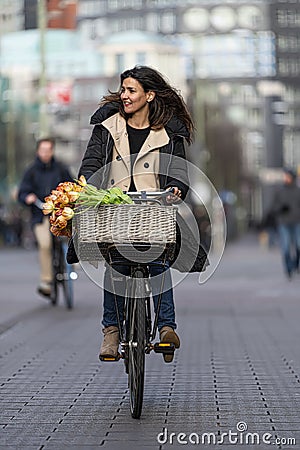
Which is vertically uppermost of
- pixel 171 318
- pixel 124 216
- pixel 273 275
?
pixel 124 216

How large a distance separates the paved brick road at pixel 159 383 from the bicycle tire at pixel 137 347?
13 cm

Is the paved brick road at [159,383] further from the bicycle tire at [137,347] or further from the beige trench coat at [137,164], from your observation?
the beige trench coat at [137,164]

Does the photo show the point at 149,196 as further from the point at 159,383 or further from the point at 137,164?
the point at 159,383

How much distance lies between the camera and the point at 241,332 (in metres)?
13.7

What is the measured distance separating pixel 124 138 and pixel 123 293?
3.14 ft

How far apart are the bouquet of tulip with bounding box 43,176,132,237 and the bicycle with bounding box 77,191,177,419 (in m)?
0.08

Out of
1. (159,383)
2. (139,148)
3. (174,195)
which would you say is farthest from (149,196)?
(159,383)

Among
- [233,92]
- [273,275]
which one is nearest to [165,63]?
[233,92]

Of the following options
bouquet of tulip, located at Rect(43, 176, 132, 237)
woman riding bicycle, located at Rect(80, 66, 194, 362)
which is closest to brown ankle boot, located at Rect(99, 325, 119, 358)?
woman riding bicycle, located at Rect(80, 66, 194, 362)

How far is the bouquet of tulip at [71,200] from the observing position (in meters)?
7.73

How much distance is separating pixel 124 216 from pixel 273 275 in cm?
2003

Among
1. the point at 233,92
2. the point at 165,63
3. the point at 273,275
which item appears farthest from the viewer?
the point at 233,92

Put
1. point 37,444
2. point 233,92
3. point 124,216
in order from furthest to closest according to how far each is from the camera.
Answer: point 233,92
point 124,216
point 37,444

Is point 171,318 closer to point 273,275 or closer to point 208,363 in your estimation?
point 208,363
